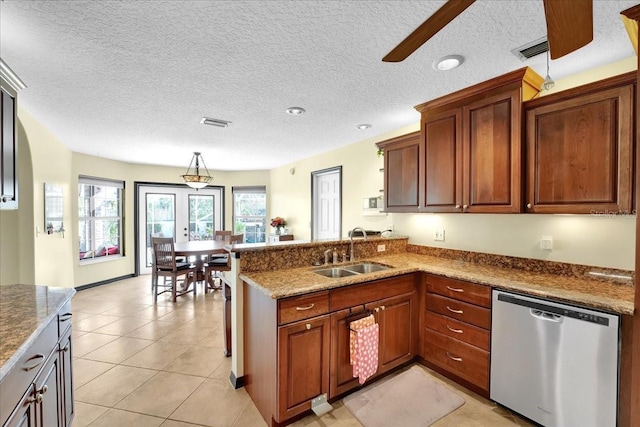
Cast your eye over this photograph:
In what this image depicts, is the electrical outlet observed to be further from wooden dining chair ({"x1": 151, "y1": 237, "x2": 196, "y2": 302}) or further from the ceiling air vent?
wooden dining chair ({"x1": 151, "y1": 237, "x2": 196, "y2": 302})

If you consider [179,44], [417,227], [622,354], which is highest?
[179,44]

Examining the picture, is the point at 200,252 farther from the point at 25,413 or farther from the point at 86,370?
the point at 25,413

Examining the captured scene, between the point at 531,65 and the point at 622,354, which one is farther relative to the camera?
the point at 531,65

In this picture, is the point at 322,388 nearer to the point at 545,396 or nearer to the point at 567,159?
the point at 545,396

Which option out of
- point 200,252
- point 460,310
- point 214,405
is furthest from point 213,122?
point 460,310

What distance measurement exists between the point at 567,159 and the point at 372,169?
2198 millimetres

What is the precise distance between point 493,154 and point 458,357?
5.53ft

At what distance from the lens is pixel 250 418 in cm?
189

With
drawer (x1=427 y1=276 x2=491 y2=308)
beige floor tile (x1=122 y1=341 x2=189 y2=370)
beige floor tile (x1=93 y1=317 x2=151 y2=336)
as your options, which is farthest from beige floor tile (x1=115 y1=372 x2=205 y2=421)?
Result: drawer (x1=427 y1=276 x2=491 y2=308)

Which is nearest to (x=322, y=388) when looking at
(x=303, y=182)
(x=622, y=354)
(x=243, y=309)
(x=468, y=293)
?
(x=243, y=309)

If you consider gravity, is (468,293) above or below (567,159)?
below

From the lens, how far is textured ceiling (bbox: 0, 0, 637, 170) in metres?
1.43

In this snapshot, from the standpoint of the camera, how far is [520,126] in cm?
206

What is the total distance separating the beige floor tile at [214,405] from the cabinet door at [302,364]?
435 mm
